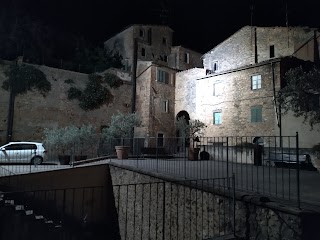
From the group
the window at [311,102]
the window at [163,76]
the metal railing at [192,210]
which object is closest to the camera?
the metal railing at [192,210]

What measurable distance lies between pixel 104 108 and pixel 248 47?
15.1m

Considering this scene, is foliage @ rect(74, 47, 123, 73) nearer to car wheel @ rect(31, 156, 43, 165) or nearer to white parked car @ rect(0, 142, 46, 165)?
white parked car @ rect(0, 142, 46, 165)

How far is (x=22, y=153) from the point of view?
47.8ft

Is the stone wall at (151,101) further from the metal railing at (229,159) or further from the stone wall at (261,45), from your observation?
the metal railing at (229,159)

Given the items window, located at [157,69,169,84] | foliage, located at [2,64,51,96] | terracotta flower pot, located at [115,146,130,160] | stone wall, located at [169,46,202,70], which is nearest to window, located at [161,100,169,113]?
window, located at [157,69,169,84]

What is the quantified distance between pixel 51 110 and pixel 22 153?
6.57 meters

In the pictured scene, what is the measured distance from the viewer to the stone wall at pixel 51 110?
1880cm

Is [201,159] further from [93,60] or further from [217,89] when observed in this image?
[93,60]

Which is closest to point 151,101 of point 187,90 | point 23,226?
point 187,90

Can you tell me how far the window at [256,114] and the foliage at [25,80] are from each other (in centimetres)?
1653

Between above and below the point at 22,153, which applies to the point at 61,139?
above

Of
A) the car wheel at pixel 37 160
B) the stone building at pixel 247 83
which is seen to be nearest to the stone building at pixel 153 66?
the stone building at pixel 247 83

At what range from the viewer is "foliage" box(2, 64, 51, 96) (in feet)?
61.5

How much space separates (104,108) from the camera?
23.3 meters
